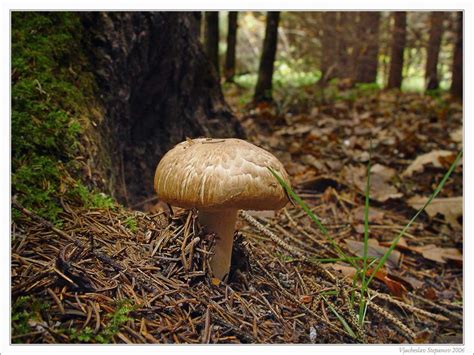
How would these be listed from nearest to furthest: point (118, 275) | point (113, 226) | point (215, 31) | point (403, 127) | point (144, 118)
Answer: point (118, 275) < point (113, 226) < point (144, 118) < point (403, 127) < point (215, 31)

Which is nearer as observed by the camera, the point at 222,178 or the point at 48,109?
the point at 222,178

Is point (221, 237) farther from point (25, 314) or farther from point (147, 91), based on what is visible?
point (147, 91)

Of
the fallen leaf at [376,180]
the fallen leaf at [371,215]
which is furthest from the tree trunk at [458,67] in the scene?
the fallen leaf at [371,215]

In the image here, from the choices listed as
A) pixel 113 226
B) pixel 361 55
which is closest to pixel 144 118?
pixel 113 226

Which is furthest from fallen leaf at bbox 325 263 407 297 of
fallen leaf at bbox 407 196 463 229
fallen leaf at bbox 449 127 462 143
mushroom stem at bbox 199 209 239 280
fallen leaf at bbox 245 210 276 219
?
fallen leaf at bbox 449 127 462 143

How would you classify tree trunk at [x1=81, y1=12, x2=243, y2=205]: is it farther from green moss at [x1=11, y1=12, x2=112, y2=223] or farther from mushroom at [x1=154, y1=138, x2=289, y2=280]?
mushroom at [x1=154, y1=138, x2=289, y2=280]

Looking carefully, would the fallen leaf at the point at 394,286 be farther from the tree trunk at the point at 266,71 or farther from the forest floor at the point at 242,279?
the tree trunk at the point at 266,71

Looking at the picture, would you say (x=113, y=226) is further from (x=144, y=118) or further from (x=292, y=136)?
(x=292, y=136)

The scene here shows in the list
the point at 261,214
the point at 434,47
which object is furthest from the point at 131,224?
the point at 434,47
